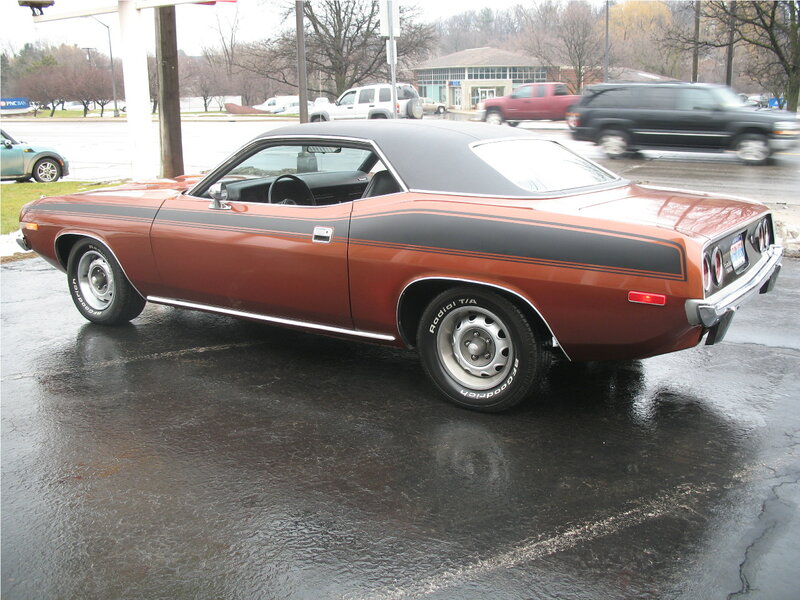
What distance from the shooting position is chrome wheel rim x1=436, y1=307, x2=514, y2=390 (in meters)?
4.12

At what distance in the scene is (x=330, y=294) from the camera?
457 cm

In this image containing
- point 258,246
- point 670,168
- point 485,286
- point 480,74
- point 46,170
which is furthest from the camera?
point 480,74

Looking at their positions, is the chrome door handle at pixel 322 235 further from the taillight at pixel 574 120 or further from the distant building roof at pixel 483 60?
the distant building roof at pixel 483 60

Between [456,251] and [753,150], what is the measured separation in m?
14.8

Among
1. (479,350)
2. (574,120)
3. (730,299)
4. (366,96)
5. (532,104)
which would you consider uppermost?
(366,96)

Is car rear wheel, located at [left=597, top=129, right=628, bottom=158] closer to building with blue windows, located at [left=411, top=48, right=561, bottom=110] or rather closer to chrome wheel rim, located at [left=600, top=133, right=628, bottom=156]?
chrome wheel rim, located at [left=600, top=133, right=628, bottom=156]

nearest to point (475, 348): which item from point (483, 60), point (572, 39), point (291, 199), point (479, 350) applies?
point (479, 350)

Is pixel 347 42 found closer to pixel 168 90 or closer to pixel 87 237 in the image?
pixel 168 90

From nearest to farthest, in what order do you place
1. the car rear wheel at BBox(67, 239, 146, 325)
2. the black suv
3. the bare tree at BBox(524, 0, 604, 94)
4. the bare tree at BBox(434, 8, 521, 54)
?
the car rear wheel at BBox(67, 239, 146, 325) → the black suv → the bare tree at BBox(524, 0, 604, 94) → the bare tree at BBox(434, 8, 521, 54)

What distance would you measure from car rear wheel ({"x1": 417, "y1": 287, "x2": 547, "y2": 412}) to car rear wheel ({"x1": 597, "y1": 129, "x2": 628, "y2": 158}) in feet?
49.0

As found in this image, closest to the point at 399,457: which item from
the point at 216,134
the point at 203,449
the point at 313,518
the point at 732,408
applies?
the point at 313,518

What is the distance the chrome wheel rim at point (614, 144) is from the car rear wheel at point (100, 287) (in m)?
14.4

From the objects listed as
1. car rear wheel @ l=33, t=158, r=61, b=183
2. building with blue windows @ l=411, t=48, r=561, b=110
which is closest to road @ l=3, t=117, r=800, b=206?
car rear wheel @ l=33, t=158, r=61, b=183

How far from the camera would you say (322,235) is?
4.54m
